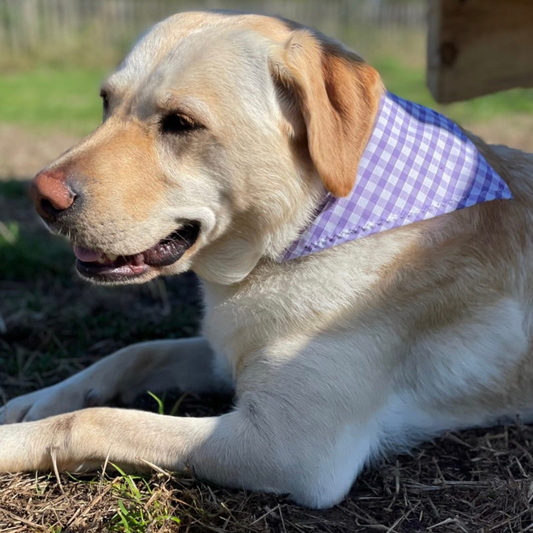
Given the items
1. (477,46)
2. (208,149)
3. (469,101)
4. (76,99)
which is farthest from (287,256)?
(76,99)

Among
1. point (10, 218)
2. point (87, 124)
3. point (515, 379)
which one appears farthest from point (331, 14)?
point (515, 379)

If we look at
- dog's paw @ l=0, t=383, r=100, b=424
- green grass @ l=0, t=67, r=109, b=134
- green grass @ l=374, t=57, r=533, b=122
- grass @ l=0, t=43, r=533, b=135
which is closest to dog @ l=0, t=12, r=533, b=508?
dog's paw @ l=0, t=383, r=100, b=424

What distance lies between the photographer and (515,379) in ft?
9.29

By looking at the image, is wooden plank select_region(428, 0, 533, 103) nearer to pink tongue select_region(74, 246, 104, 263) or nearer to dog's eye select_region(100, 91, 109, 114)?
dog's eye select_region(100, 91, 109, 114)

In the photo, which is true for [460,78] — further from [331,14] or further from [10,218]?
[331,14]

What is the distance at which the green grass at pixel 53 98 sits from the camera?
10.7 meters

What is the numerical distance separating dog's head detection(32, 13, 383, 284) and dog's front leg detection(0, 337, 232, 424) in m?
0.64

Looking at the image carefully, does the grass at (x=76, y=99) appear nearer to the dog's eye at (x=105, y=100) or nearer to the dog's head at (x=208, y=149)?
the dog's eye at (x=105, y=100)

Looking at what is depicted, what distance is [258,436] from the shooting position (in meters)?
2.42

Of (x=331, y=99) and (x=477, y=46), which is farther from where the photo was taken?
(x=477, y=46)

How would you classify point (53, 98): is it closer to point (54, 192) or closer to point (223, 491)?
point (54, 192)

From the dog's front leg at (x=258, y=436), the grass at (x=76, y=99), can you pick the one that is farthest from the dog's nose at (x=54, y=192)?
the grass at (x=76, y=99)

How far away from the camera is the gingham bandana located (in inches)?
103

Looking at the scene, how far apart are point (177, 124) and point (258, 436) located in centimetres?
107
